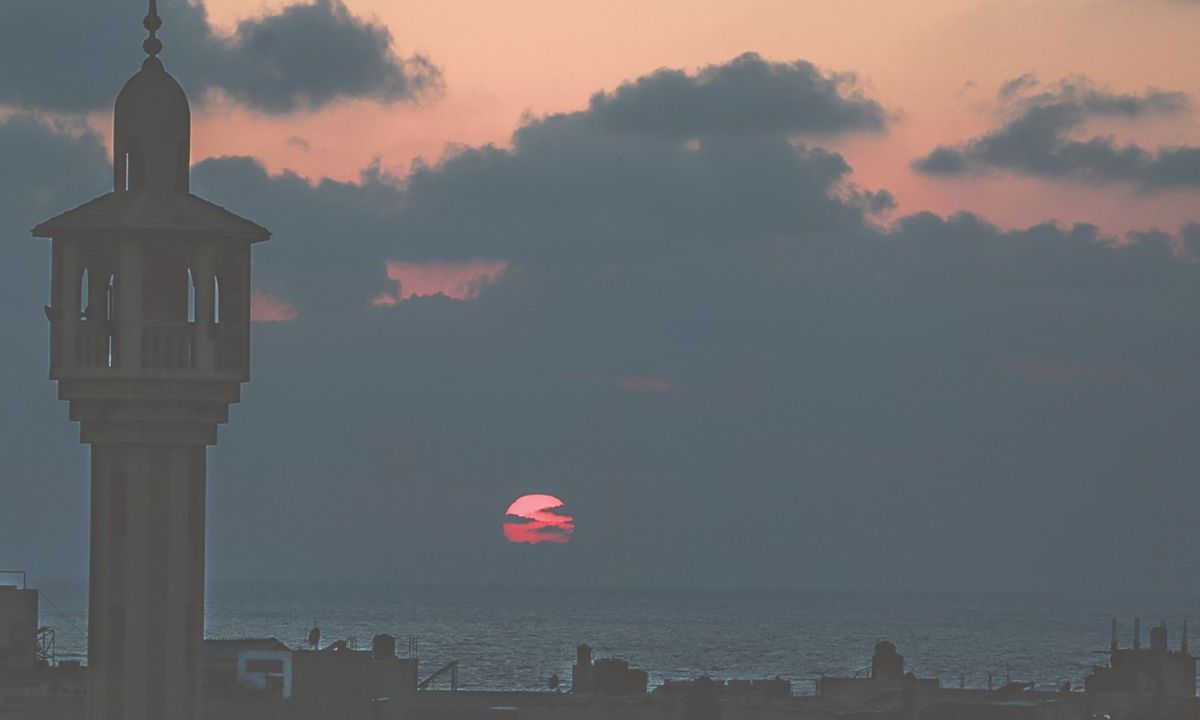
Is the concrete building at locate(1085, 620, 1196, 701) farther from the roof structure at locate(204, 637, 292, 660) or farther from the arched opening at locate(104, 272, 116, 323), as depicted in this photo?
the arched opening at locate(104, 272, 116, 323)

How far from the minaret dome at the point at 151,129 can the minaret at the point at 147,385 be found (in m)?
0.04

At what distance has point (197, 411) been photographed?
42.5m

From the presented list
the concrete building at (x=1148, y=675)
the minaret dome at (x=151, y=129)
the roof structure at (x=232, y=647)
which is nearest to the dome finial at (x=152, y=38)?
the minaret dome at (x=151, y=129)

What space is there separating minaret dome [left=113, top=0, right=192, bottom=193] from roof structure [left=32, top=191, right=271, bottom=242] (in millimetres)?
381

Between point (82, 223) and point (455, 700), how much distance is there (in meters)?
43.5

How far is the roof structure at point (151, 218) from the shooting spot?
42312 mm

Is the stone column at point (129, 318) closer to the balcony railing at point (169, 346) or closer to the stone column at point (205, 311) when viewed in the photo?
the balcony railing at point (169, 346)

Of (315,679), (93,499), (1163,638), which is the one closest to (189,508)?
(93,499)

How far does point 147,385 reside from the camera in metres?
42.2

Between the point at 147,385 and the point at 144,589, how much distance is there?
3.78 metres

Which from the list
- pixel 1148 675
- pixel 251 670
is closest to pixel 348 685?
pixel 251 670

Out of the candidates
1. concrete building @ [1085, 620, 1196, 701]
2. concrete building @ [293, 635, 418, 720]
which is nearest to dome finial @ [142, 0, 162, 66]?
concrete building @ [293, 635, 418, 720]

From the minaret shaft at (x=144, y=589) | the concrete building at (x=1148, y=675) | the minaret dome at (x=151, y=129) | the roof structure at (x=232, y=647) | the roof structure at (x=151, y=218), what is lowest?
the concrete building at (x=1148, y=675)

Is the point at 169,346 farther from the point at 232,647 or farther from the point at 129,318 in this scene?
the point at 232,647
